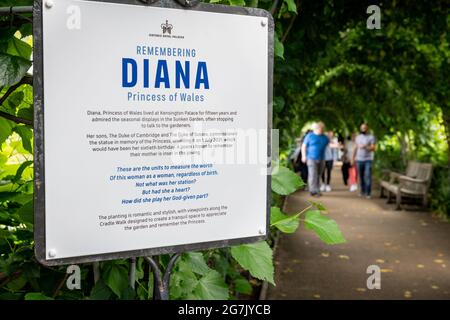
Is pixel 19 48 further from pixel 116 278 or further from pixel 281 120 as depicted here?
pixel 281 120

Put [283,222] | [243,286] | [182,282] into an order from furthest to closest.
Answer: [243,286]
[182,282]
[283,222]

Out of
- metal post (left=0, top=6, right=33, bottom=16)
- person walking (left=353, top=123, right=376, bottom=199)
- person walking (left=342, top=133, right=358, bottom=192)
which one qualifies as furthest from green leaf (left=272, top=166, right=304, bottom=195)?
Answer: person walking (left=342, top=133, right=358, bottom=192)

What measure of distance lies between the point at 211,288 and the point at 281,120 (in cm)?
482

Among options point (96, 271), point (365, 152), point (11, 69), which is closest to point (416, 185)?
point (365, 152)

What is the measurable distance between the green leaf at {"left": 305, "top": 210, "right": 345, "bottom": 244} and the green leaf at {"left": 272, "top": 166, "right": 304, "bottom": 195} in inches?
3.8

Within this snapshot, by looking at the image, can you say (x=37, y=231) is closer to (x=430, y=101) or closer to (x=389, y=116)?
(x=430, y=101)

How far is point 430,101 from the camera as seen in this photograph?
1213 cm

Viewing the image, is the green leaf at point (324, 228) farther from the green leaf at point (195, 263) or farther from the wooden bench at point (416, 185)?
the wooden bench at point (416, 185)

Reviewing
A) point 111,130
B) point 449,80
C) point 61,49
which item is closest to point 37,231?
point 111,130

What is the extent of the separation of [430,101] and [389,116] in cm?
568

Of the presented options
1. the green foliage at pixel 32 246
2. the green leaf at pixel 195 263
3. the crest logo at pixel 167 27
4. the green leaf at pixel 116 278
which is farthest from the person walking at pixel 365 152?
the crest logo at pixel 167 27

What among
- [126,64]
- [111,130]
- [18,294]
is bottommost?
[18,294]

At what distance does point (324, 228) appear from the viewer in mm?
1803

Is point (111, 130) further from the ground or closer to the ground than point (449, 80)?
closer to the ground
